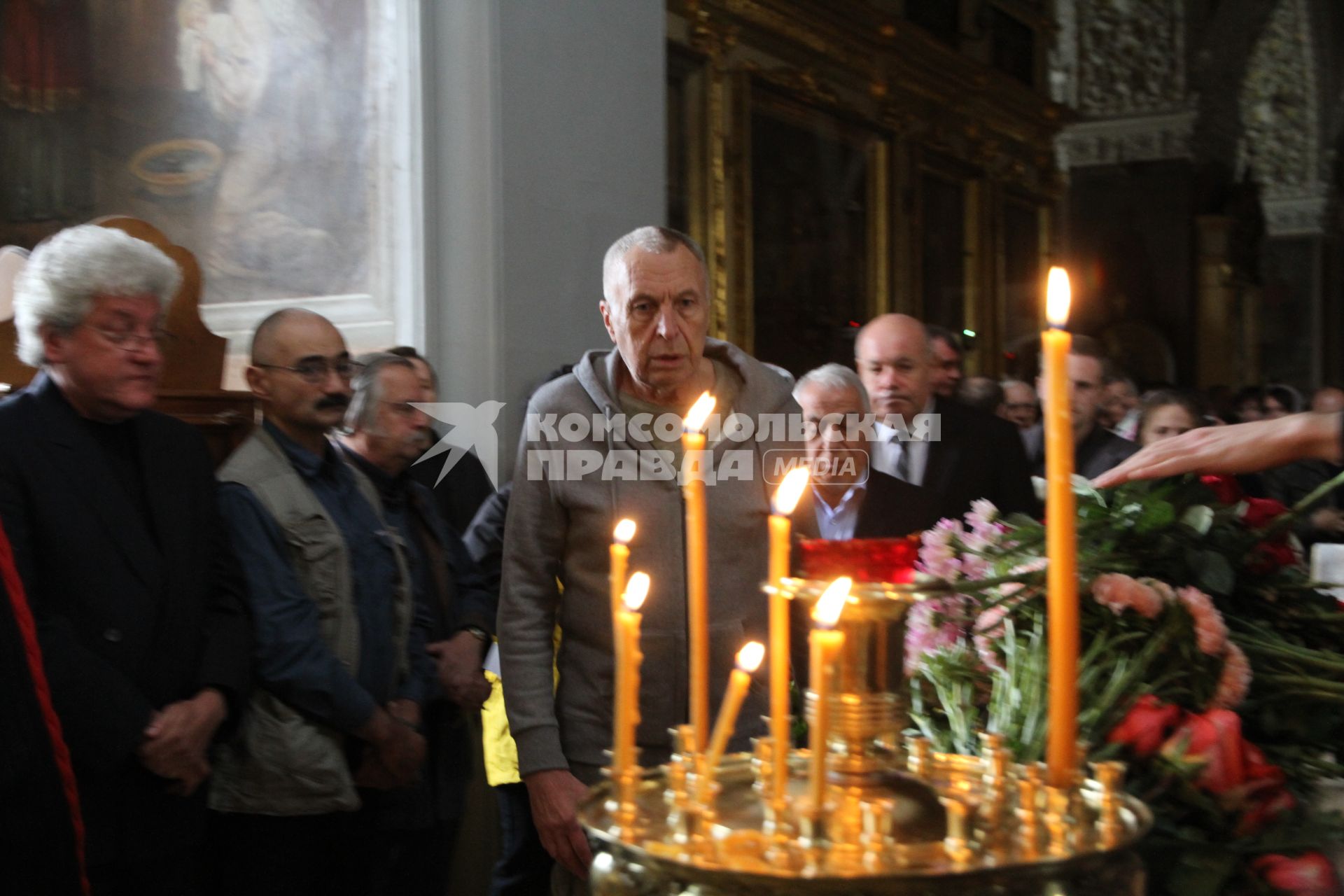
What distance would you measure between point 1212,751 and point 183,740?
1.83 metres

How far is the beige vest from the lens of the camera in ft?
9.39

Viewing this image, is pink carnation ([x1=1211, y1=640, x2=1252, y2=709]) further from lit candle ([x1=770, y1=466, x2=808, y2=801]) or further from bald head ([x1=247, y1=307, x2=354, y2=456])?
bald head ([x1=247, y1=307, x2=354, y2=456])

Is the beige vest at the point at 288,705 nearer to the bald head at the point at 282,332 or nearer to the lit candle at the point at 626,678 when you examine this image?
the bald head at the point at 282,332

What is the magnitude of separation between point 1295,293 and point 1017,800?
73.4ft

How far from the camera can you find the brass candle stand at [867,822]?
87 cm

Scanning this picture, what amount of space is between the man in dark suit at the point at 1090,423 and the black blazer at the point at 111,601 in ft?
8.83

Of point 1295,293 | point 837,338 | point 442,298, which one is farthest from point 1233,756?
point 1295,293

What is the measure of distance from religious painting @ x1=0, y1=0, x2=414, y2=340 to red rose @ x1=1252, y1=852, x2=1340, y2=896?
4531mm

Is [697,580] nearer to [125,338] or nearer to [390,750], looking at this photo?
[125,338]

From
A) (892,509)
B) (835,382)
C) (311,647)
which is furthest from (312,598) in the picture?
(835,382)

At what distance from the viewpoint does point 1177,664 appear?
1.51 meters

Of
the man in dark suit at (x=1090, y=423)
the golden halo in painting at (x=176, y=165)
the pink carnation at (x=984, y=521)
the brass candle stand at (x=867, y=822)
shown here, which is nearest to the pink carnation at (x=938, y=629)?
the pink carnation at (x=984, y=521)

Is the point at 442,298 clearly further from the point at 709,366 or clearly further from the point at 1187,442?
the point at 1187,442

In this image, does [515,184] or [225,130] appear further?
[225,130]
